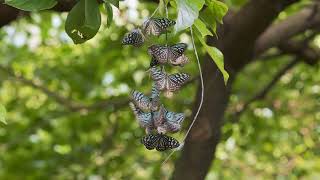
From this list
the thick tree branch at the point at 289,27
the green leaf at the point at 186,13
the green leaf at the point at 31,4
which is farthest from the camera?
the thick tree branch at the point at 289,27

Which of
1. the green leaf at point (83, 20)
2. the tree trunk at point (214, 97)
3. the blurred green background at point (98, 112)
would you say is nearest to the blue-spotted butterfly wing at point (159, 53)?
the green leaf at point (83, 20)

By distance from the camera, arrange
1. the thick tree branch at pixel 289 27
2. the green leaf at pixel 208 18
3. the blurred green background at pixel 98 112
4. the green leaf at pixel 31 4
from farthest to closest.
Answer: the blurred green background at pixel 98 112, the thick tree branch at pixel 289 27, the green leaf at pixel 208 18, the green leaf at pixel 31 4

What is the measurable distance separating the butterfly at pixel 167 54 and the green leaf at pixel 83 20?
4.6 inches

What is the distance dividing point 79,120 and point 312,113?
2.72ft

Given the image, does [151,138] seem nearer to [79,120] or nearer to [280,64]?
[79,120]

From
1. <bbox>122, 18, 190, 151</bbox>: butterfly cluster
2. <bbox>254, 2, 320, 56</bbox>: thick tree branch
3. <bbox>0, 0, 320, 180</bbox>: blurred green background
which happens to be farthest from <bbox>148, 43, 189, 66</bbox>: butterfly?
<bbox>0, 0, 320, 180</bbox>: blurred green background

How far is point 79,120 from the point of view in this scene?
2600 millimetres

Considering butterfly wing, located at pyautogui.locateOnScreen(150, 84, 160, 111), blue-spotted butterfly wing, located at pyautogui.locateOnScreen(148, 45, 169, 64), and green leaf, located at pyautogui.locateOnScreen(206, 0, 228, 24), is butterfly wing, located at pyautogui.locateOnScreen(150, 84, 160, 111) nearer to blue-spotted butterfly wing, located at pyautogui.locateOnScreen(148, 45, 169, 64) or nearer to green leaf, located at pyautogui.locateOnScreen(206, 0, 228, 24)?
blue-spotted butterfly wing, located at pyautogui.locateOnScreen(148, 45, 169, 64)

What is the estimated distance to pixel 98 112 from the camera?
2475 mm

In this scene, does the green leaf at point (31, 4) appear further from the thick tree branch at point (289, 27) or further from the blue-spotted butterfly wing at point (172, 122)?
the thick tree branch at point (289, 27)

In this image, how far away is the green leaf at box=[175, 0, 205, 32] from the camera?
2.27ft

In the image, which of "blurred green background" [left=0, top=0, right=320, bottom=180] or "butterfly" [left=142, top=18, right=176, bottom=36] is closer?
"butterfly" [left=142, top=18, right=176, bottom=36]

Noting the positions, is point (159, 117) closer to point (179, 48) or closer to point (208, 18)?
point (179, 48)

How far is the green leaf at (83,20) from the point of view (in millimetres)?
846
